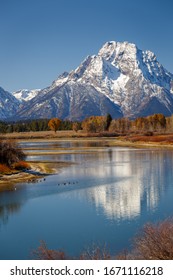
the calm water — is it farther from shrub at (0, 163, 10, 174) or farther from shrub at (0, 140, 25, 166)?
shrub at (0, 140, 25, 166)

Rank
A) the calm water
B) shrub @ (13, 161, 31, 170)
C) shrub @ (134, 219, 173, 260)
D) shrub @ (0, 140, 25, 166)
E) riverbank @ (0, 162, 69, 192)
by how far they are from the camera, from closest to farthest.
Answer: shrub @ (134, 219, 173, 260) → the calm water → riverbank @ (0, 162, 69, 192) → shrub @ (0, 140, 25, 166) → shrub @ (13, 161, 31, 170)

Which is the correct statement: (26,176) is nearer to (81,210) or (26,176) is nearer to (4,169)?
(4,169)

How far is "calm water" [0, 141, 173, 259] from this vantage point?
26.9 meters

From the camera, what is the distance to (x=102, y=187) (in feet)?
153

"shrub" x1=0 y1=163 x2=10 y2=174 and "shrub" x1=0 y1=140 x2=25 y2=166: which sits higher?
"shrub" x1=0 y1=140 x2=25 y2=166

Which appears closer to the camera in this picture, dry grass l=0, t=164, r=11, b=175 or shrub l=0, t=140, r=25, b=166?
dry grass l=0, t=164, r=11, b=175

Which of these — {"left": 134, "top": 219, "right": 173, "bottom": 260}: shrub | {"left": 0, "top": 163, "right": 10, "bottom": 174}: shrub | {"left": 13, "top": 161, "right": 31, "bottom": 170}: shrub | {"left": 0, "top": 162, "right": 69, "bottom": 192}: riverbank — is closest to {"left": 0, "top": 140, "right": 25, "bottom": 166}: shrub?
{"left": 13, "top": 161, "right": 31, "bottom": 170}: shrub

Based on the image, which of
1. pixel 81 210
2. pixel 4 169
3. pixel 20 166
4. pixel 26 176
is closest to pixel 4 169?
pixel 4 169

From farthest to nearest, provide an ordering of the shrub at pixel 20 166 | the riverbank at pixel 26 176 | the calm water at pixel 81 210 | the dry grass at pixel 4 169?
the shrub at pixel 20 166, the dry grass at pixel 4 169, the riverbank at pixel 26 176, the calm water at pixel 81 210

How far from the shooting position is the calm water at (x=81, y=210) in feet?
88.3

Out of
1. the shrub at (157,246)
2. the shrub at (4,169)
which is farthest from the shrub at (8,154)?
the shrub at (157,246)

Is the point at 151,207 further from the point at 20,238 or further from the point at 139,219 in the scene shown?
the point at 20,238

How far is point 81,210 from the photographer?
3594cm

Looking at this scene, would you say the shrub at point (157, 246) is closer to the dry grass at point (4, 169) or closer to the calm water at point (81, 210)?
the calm water at point (81, 210)
